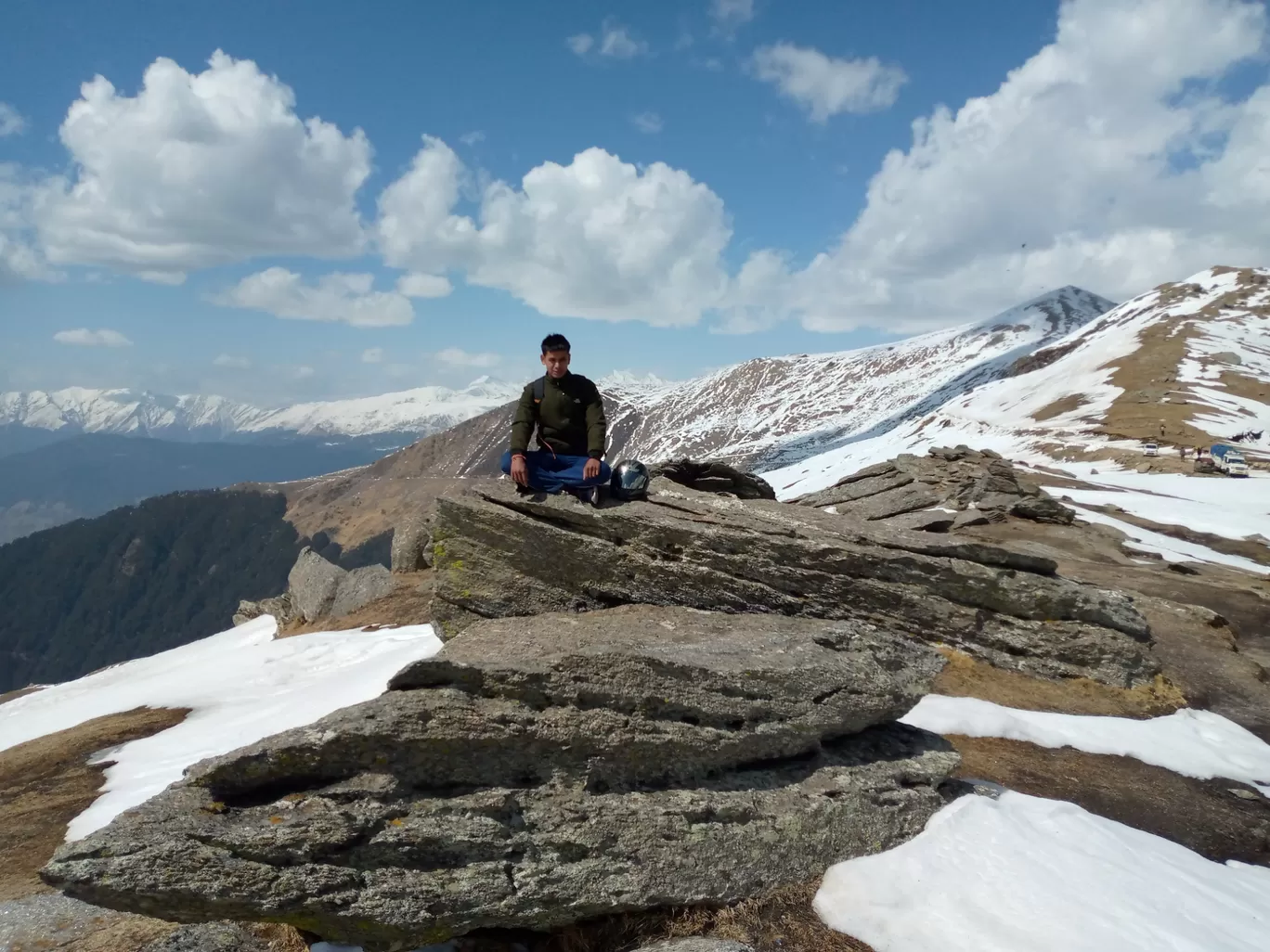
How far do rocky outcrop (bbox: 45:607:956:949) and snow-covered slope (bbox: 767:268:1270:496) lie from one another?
8010cm

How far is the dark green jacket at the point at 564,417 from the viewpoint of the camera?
47.3 feet

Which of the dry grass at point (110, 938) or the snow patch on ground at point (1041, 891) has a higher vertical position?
the snow patch on ground at point (1041, 891)

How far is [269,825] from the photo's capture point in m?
8.42

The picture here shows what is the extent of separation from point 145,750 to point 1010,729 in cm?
2526

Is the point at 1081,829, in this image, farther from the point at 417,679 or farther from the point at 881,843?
the point at 417,679

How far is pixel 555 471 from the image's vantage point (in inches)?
593

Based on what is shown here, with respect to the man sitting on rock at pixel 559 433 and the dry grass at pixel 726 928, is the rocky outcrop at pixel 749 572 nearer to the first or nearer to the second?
the man sitting on rock at pixel 559 433

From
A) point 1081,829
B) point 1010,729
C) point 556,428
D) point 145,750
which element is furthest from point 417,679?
point 145,750

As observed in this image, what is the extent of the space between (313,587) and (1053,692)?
35342 mm

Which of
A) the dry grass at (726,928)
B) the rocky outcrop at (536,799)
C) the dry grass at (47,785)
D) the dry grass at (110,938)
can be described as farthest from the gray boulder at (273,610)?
the dry grass at (726,928)

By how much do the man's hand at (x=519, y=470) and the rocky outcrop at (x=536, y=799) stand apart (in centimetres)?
391

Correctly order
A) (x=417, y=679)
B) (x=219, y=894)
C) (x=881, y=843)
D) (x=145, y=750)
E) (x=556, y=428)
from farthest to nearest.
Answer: (x=145, y=750) < (x=556, y=428) < (x=881, y=843) < (x=417, y=679) < (x=219, y=894)

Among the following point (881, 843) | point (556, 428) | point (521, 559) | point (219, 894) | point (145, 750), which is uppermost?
point (556, 428)

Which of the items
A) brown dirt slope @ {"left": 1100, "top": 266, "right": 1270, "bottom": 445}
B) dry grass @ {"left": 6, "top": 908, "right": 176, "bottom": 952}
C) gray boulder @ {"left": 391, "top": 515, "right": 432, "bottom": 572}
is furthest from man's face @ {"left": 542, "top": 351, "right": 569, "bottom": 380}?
brown dirt slope @ {"left": 1100, "top": 266, "right": 1270, "bottom": 445}
